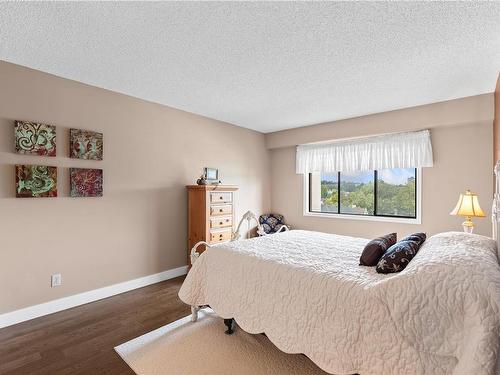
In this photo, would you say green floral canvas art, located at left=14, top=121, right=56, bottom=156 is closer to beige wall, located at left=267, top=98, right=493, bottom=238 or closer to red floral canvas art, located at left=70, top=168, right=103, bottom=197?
red floral canvas art, located at left=70, top=168, right=103, bottom=197

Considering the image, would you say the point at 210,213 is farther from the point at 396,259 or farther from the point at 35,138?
the point at 396,259

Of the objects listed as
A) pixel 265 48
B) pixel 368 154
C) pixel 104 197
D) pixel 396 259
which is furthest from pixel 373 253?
pixel 104 197

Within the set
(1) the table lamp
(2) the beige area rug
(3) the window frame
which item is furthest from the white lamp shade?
(2) the beige area rug

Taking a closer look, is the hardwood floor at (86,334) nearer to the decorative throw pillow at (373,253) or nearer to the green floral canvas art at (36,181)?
Answer: the green floral canvas art at (36,181)

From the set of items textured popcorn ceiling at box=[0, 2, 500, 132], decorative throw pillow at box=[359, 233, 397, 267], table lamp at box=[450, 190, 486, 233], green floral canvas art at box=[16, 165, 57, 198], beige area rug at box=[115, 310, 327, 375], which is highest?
textured popcorn ceiling at box=[0, 2, 500, 132]

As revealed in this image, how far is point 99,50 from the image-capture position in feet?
7.48

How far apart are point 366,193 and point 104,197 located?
3958 mm

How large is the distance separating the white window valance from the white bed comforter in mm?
2157

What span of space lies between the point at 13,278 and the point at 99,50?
2.29 meters

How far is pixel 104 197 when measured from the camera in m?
3.21

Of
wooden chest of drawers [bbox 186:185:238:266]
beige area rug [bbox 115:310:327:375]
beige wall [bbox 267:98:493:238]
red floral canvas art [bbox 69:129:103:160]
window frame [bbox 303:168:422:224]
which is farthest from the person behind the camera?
window frame [bbox 303:168:422:224]

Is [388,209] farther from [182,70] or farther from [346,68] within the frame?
[182,70]

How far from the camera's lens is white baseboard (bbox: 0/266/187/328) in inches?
101

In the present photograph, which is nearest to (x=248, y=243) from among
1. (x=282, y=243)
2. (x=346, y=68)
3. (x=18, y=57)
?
(x=282, y=243)
